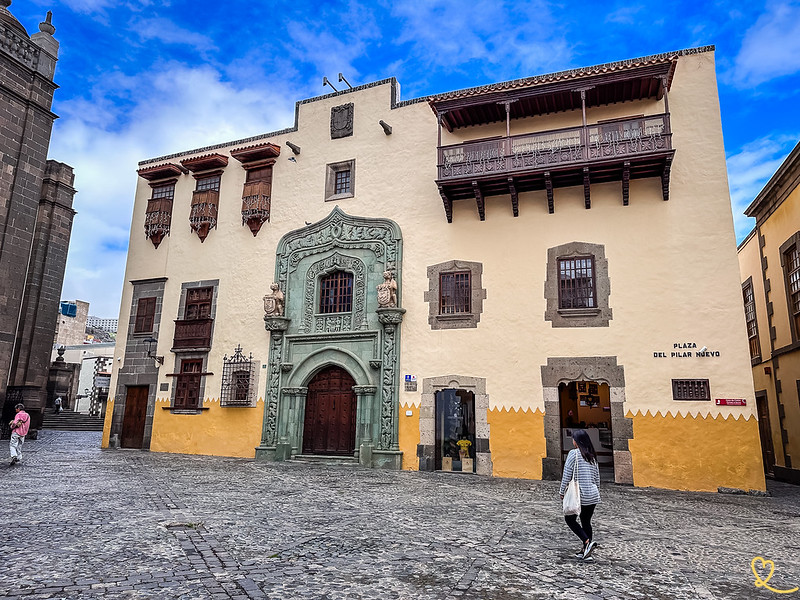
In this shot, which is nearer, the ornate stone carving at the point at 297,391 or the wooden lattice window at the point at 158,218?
the ornate stone carving at the point at 297,391

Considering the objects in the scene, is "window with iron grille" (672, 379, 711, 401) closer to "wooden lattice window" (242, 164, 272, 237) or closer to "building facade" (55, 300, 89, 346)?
"wooden lattice window" (242, 164, 272, 237)

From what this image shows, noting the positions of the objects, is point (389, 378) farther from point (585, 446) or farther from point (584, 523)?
point (584, 523)

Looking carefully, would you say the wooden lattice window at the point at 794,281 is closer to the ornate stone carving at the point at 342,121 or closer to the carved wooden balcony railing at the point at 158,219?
the ornate stone carving at the point at 342,121

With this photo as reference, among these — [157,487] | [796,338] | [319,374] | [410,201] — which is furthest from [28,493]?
[796,338]

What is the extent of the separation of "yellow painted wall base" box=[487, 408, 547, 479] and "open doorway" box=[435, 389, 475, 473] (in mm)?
→ 865

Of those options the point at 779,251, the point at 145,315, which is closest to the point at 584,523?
the point at 779,251

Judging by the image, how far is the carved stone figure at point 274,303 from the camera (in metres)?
19.2

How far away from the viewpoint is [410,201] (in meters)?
18.6

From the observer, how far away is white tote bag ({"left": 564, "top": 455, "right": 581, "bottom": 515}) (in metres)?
6.39

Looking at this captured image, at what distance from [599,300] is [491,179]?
457 cm

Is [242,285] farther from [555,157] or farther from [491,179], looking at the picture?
[555,157]

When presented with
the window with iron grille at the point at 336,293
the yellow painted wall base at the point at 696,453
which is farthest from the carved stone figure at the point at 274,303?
the yellow painted wall base at the point at 696,453

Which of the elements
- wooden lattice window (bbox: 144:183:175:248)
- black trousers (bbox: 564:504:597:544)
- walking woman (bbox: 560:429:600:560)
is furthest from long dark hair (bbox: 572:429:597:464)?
wooden lattice window (bbox: 144:183:175:248)

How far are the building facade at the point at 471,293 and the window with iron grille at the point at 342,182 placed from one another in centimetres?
17
